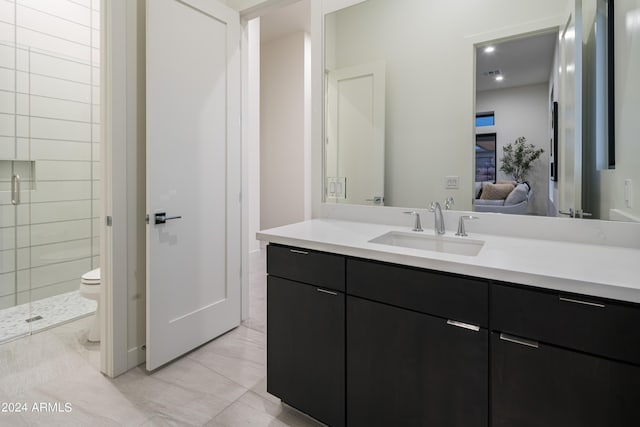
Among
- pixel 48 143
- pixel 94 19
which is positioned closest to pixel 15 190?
pixel 48 143

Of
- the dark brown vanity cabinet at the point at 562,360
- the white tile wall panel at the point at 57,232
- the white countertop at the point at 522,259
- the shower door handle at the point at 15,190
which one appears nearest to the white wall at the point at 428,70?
the white countertop at the point at 522,259

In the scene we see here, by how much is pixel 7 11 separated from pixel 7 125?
887 mm

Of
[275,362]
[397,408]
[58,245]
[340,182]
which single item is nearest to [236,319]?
[275,362]

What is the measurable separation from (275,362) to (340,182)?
1.11 m

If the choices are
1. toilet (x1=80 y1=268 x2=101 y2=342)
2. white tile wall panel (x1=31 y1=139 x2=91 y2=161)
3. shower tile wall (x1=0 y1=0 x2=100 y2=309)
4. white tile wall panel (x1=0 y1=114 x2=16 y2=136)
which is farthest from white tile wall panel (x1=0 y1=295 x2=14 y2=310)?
white tile wall panel (x1=0 y1=114 x2=16 y2=136)

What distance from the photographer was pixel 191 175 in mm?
2211

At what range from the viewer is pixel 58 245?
3088 millimetres

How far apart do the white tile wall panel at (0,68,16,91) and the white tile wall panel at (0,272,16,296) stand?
1453 millimetres

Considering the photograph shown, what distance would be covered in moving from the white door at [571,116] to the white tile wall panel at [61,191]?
12.1ft

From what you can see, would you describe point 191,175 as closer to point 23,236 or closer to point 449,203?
point 449,203

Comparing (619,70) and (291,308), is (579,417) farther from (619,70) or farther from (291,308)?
(619,70)

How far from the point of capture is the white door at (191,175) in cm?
199

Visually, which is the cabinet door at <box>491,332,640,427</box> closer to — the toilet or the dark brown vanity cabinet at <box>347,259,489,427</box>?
the dark brown vanity cabinet at <box>347,259,489,427</box>

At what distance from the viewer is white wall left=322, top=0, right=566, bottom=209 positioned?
171 cm
